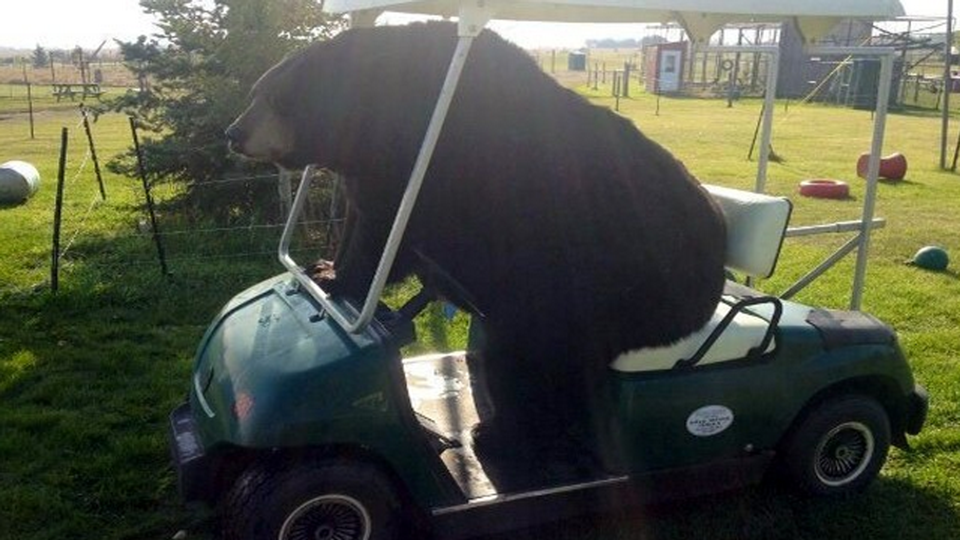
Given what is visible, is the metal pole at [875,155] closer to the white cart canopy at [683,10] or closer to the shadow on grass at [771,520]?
the white cart canopy at [683,10]

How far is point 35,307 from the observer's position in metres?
5.44

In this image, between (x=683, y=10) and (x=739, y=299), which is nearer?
(x=683, y=10)

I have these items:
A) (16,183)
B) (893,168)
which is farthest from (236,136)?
(893,168)

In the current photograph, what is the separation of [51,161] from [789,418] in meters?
12.7

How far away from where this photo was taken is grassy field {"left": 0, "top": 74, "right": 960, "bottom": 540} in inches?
125

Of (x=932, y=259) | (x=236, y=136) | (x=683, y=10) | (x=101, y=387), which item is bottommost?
(x=101, y=387)

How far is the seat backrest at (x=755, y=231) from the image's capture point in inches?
131

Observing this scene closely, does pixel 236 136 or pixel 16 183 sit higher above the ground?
pixel 236 136

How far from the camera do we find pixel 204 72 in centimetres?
743

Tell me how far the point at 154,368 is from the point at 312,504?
2.37 m

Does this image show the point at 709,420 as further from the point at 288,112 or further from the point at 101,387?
the point at 101,387

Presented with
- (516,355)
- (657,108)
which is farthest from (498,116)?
(657,108)

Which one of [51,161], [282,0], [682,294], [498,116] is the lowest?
[51,161]

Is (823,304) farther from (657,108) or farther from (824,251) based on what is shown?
(657,108)
